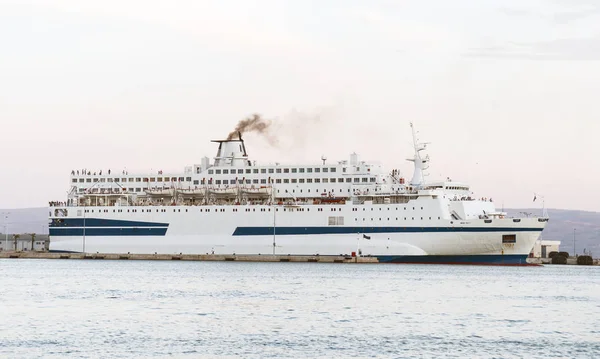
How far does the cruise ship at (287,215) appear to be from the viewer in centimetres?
6775

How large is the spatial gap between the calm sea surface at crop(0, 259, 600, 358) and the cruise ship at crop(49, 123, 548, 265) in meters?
9.60

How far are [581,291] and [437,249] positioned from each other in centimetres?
1753

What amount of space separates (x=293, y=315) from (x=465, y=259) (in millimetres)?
34438

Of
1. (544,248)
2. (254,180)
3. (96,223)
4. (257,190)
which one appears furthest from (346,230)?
(544,248)

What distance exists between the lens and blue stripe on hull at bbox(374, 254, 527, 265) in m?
68.0

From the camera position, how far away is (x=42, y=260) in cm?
8162

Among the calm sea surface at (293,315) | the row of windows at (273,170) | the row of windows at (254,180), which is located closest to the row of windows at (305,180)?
the row of windows at (254,180)

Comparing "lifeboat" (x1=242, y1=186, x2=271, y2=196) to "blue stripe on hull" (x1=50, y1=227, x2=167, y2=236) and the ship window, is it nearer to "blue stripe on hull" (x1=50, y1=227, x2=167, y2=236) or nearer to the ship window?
"blue stripe on hull" (x1=50, y1=227, x2=167, y2=236)

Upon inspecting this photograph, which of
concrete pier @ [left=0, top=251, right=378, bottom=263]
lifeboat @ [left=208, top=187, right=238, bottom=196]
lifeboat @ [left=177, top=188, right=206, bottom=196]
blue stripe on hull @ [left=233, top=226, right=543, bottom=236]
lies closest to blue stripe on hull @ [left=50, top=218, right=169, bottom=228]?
concrete pier @ [left=0, top=251, right=378, bottom=263]

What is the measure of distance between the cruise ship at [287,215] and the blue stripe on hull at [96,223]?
2.9 inches

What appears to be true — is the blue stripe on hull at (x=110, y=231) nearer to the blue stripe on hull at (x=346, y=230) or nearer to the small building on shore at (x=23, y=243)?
the blue stripe on hull at (x=346, y=230)

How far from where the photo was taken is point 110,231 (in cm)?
7462

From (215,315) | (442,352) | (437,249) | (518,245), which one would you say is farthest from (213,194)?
(442,352)

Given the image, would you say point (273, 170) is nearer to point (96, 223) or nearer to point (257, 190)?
point (257, 190)
